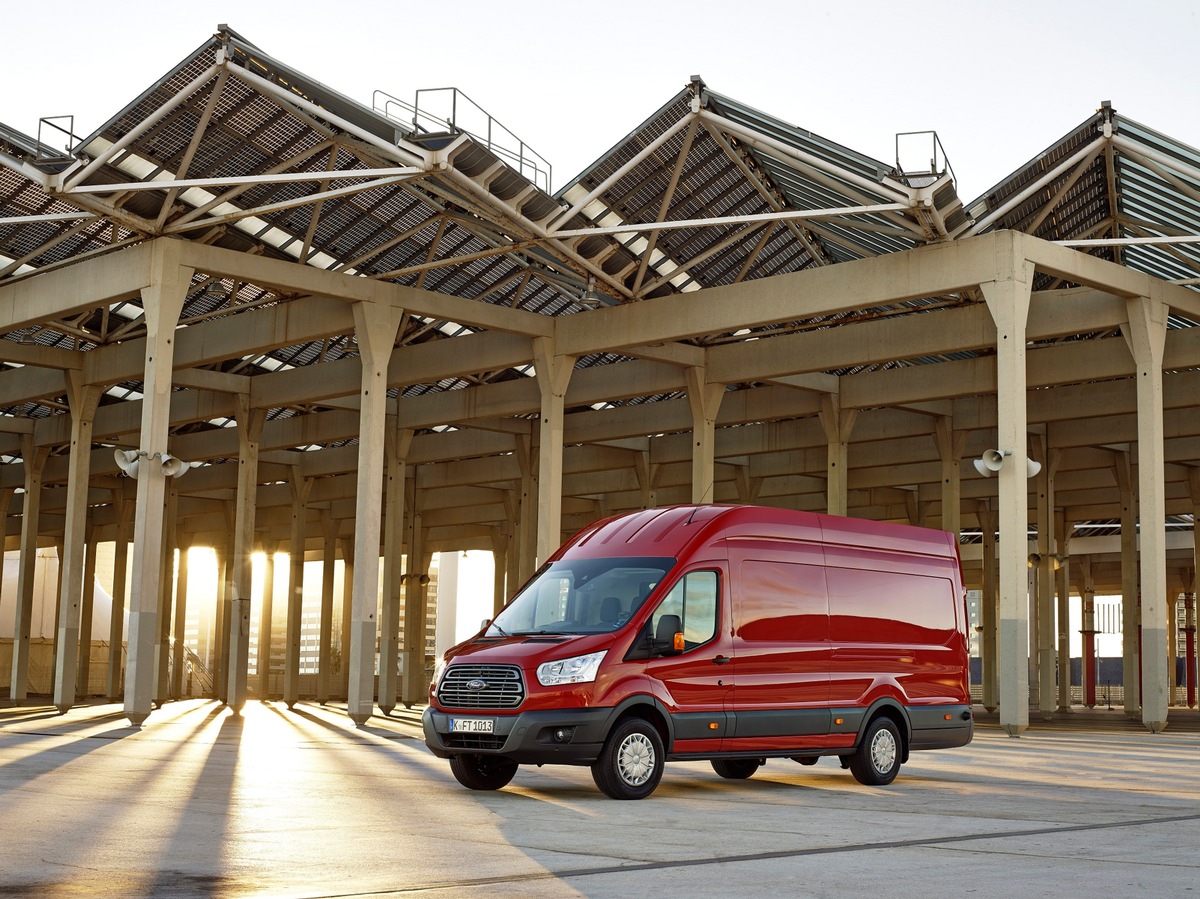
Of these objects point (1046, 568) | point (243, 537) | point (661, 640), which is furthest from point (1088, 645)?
point (661, 640)

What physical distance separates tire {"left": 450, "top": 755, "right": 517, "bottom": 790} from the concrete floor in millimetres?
137

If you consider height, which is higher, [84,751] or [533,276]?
[533,276]

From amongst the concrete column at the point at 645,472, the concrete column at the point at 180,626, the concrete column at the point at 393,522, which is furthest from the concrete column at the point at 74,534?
the concrete column at the point at 180,626

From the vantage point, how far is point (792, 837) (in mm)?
9367

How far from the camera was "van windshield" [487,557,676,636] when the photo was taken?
1267cm

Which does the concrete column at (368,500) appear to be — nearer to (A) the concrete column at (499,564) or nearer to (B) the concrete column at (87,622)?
(A) the concrete column at (499,564)

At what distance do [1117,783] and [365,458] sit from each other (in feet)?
53.2

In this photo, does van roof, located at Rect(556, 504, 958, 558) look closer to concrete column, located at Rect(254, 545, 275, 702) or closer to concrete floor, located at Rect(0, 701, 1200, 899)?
concrete floor, located at Rect(0, 701, 1200, 899)

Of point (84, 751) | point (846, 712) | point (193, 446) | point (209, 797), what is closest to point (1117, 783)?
point (846, 712)

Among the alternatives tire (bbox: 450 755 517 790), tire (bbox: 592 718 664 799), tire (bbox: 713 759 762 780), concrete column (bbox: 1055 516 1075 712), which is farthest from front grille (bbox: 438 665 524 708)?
concrete column (bbox: 1055 516 1075 712)

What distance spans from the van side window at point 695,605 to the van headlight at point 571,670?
0.91m

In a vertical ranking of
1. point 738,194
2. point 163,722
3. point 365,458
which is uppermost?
point 738,194

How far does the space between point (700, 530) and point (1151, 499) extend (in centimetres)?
1488

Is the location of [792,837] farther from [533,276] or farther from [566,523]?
[566,523]
